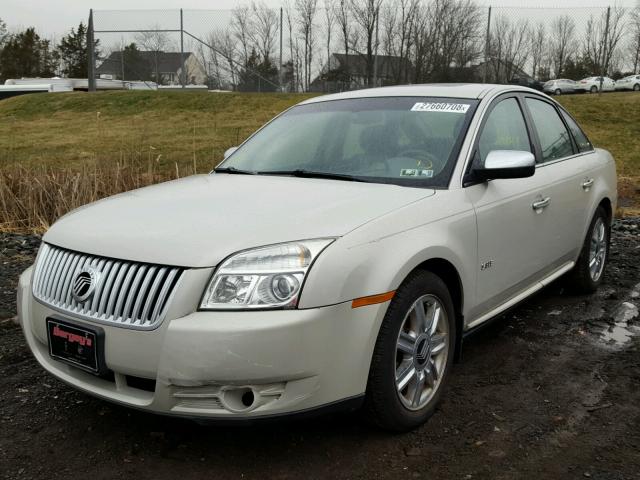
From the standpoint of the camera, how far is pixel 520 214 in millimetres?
3613

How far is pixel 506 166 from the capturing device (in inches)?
127

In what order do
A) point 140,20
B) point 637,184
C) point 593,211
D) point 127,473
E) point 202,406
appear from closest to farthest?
point 202,406 < point 127,473 < point 593,211 < point 637,184 < point 140,20

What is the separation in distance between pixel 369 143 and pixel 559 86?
3165 centimetres

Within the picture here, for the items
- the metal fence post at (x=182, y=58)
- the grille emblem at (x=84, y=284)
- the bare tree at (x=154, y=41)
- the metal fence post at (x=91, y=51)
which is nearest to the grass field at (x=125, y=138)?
the metal fence post at (x=91, y=51)

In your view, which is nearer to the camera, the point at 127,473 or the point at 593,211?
the point at 127,473

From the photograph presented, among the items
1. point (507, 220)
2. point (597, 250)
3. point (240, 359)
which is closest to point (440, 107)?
point (507, 220)

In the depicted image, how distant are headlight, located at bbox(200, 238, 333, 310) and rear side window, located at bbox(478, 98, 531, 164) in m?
1.54

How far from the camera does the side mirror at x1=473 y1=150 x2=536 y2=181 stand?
323 cm

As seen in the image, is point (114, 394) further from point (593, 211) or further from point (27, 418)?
point (593, 211)

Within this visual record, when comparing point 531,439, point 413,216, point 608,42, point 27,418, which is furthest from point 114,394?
point 608,42

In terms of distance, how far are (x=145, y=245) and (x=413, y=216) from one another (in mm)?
1154

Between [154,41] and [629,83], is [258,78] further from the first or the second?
[629,83]

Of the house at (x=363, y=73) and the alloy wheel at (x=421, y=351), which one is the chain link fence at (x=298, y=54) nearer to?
the house at (x=363, y=73)

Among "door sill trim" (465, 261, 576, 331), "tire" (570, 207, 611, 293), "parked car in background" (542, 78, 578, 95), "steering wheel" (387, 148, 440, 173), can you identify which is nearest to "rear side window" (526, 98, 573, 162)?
"tire" (570, 207, 611, 293)
